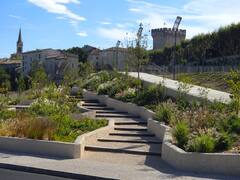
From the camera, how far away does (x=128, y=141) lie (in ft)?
44.1

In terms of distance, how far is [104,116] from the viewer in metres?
18.2

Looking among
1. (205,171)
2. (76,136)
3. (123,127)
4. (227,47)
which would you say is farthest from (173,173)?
(227,47)

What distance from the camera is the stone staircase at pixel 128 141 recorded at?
40.3ft

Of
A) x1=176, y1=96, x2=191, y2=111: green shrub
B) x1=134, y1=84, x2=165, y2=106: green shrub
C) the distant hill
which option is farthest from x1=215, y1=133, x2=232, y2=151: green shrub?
the distant hill

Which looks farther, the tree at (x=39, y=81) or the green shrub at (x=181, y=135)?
the tree at (x=39, y=81)

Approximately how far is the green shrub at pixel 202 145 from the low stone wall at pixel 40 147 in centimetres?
303

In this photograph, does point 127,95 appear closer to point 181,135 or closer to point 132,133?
point 132,133

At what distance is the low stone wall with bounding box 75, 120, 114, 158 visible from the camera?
12062 millimetres

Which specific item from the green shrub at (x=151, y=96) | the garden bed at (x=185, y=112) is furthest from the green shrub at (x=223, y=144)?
the green shrub at (x=151, y=96)

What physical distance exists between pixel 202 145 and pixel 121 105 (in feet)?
31.2

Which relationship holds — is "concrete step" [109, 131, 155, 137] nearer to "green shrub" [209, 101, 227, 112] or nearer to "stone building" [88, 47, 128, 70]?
"green shrub" [209, 101, 227, 112]

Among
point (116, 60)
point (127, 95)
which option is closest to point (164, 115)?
point (127, 95)

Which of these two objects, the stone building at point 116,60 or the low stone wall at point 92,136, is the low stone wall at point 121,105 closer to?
the low stone wall at point 92,136

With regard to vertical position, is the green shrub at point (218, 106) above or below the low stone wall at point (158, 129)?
above
